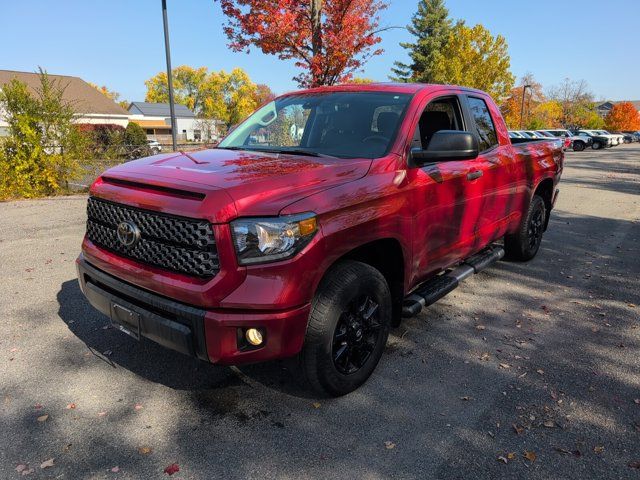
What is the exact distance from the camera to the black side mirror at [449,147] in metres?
3.20

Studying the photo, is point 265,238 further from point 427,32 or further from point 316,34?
point 427,32

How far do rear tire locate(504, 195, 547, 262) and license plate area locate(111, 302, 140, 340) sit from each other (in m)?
4.53

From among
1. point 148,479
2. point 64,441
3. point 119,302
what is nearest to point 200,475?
point 148,479

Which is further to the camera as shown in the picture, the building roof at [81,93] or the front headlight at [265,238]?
the building roof at [81,93]

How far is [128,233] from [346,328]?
143 centimetres

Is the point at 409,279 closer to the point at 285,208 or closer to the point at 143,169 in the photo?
the point at 285,208

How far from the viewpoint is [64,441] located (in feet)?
8.57

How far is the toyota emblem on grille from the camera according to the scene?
2729 mm

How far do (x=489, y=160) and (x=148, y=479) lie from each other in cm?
374

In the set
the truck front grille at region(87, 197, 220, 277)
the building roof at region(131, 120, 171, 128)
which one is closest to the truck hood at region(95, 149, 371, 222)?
the truck front grille at region(87, 197, 220, 277)

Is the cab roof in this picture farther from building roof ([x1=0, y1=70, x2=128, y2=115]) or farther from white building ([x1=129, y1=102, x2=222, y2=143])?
white building ([x1=129, y1=102, x2=222, y2=143])

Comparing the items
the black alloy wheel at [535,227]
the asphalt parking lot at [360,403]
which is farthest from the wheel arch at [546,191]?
A: the asphalt parking lot at [360,403]

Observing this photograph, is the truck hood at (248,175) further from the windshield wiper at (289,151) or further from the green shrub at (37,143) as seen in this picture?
the green shrub at (37,143)

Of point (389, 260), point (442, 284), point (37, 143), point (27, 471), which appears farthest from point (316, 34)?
point (27, 471)
